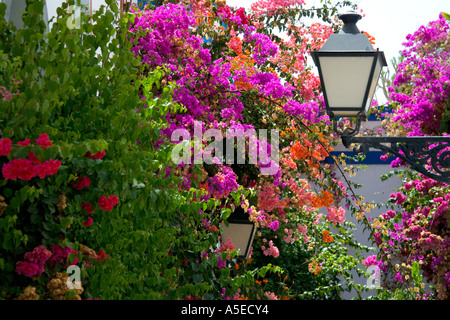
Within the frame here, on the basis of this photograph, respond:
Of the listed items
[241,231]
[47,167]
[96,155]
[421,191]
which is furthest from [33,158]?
[421,191]

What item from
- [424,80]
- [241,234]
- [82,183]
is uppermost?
[424,80]

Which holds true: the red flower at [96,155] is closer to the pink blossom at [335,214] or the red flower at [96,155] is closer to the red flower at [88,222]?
the red flower at [88,222]

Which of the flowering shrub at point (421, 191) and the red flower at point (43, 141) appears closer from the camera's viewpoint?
the red flower at point (43, 141)

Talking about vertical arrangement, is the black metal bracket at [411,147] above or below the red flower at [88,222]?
above

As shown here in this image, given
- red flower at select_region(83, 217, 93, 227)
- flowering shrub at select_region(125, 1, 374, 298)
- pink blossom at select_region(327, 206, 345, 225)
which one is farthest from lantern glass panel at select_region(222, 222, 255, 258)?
red flower at select_region(83, 217, 93, 227)

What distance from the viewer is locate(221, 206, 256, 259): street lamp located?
7.05 m

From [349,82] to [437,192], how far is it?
800 centimetres

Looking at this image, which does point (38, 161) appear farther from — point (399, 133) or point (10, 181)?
point (399, 133)

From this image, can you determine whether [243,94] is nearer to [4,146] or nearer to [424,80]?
[4,146]

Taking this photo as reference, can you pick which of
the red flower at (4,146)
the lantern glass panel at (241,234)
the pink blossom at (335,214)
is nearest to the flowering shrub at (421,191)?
the pink blossom at (335,214)

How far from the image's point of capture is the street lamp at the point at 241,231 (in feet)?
23.1

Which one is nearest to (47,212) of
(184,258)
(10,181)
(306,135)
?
(10,181)

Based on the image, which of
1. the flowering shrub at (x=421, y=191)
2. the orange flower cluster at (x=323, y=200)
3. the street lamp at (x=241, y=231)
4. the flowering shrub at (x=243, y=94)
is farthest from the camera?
the flowering shrub at (x=421, y=191)

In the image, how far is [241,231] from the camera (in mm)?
7094
